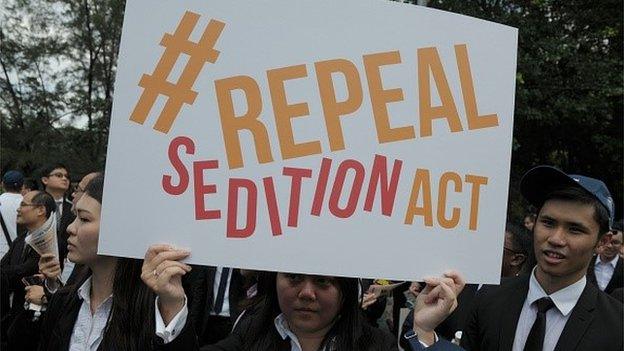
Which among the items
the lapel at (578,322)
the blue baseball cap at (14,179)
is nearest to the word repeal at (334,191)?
the lapel at (578,322)

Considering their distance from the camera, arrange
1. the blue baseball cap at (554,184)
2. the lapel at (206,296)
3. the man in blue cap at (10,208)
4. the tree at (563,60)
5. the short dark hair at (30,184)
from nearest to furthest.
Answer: the blue baseball cap at (554,184) → the lapel at (206,296) → the man in blue cap at (10,208) → the short dark hair at (30,184) → the tree at (563,60)

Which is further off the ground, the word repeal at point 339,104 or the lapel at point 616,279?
the word repeal at point 339,104

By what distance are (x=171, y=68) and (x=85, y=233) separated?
812mm

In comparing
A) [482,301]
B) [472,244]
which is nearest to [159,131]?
[472,244]

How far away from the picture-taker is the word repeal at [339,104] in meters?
2.08

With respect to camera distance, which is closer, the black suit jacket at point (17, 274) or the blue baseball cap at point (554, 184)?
the blue baseball cap at point (554, 184)

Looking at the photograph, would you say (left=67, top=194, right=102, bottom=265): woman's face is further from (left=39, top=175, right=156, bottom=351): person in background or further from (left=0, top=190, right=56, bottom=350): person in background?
(left=0, top=190, right=56, bottom=350): person in background

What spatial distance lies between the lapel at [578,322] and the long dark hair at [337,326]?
0.66m

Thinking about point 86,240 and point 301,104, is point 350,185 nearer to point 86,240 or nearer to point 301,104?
point 301,104

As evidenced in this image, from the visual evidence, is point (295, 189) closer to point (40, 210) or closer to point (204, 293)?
point (204, 293)

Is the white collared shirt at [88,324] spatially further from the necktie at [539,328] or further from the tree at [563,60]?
the tree at [563,60]

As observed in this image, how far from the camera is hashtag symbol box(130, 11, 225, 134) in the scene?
2.04m

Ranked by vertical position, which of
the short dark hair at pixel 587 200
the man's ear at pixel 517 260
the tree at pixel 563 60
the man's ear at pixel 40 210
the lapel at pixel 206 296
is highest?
the tree at pixel 563 60

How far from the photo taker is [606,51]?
51.1ft
